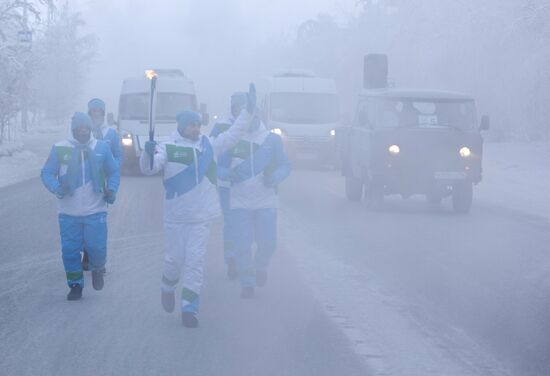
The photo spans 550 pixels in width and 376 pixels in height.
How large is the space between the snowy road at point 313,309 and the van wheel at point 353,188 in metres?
4.25

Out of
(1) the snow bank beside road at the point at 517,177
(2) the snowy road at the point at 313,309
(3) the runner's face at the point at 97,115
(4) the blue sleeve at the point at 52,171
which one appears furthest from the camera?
(1) the snow bank beside road at the point at 517,177

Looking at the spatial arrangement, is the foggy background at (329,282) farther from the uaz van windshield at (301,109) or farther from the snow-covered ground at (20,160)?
the uaz van windshield at (301,109)

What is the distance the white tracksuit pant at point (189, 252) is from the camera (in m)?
9.41

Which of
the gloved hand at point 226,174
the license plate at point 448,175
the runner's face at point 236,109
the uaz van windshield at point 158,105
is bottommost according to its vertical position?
the license plate at point 448,175

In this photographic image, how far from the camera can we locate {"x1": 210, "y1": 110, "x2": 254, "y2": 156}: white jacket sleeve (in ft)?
33.5

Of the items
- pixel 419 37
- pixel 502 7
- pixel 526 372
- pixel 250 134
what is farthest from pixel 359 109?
pixel 419 37

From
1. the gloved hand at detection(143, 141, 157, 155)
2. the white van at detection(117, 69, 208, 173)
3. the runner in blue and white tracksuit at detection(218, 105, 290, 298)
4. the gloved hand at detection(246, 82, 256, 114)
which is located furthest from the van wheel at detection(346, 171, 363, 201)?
the gloved hand at detection(143, 141, 157, 155)

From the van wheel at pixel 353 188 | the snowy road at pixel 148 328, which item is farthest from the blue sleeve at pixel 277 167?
the van wheel at pixel 353 188

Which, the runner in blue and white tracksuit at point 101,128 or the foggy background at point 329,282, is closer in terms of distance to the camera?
the foggy background at point 329,282

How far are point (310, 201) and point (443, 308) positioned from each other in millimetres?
11927

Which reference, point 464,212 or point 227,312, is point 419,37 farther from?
point 227,312

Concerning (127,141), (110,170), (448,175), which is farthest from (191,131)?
(127,141)

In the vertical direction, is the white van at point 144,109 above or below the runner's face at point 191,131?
below

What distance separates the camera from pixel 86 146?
35.8 feet
